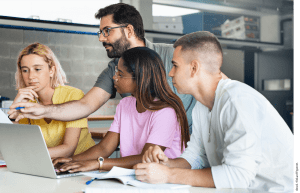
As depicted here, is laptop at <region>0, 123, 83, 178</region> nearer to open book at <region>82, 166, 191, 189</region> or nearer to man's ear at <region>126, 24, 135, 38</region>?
open book at <region>82, 166, 191, 189</region>

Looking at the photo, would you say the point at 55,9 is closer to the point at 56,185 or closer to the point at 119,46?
the point at 119,46

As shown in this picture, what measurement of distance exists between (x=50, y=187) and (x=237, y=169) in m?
0.55

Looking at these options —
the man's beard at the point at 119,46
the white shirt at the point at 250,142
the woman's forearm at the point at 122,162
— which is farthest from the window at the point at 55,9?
the white shirt at the point at 250,142

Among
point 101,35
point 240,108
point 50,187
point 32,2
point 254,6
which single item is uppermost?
point 254,6

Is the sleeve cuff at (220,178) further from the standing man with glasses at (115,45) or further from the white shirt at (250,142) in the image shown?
the standing man with glasses at (115,45)

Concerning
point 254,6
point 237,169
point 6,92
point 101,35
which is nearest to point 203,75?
point 237,169

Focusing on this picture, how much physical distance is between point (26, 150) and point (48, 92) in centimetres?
75

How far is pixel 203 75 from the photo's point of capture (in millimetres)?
1150

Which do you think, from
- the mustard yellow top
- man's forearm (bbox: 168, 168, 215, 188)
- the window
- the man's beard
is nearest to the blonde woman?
the mustard yellow top

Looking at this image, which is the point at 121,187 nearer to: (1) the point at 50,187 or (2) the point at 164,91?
(1) the point at 50,187

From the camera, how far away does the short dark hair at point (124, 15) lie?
2.02m

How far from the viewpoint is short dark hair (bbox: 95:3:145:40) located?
2016 mm

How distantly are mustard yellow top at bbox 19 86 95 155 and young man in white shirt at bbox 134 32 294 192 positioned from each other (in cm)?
75

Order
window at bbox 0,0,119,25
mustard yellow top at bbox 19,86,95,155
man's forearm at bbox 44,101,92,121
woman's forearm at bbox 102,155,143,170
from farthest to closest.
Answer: window at bbox 0,0,119,25
mustard yellow top at bbox 19,86,95,155
man's forearm at bbox 44,101,92,121
woman's forearm at bbox 102,155,143,170
